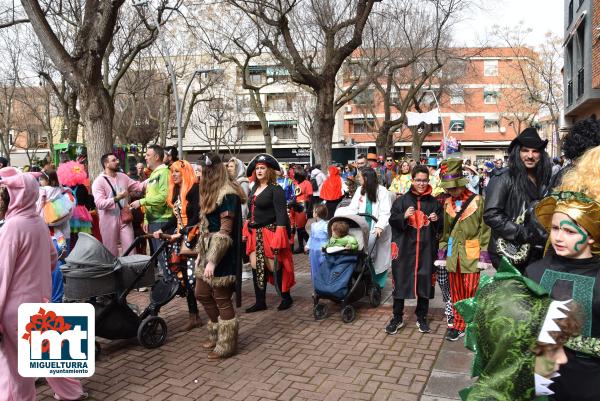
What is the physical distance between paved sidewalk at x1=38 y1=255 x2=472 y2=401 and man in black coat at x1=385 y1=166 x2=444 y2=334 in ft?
1.66

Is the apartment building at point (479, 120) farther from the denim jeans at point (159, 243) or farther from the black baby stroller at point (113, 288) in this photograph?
the black baby stroller at point (113, 288)

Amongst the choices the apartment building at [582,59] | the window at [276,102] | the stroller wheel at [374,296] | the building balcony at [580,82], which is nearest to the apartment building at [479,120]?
the window at [276,102]

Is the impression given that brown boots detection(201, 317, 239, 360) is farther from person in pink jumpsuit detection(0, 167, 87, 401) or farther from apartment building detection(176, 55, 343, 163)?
apartment building detection(176, 55, 343, 163)

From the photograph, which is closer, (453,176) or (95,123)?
(453,176)

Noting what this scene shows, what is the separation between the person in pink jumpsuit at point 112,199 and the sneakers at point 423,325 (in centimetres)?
440

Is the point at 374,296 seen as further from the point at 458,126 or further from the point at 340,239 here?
the point at 458,126

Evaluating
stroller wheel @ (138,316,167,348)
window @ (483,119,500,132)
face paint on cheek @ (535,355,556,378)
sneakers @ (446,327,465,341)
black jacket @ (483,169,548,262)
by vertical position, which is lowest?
sneakers @ (446,327,465,341)

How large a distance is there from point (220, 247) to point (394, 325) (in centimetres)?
217

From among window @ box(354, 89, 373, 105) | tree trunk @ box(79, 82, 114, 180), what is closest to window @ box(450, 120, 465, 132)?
window @ box(354, 89, 373, 105)

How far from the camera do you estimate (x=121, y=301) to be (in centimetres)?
489

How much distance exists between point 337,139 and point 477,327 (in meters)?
55.6

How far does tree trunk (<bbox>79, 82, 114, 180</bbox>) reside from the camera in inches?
396

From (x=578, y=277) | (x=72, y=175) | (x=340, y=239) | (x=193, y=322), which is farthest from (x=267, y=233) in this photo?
(x=578, y=277)

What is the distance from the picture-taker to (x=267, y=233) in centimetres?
637
